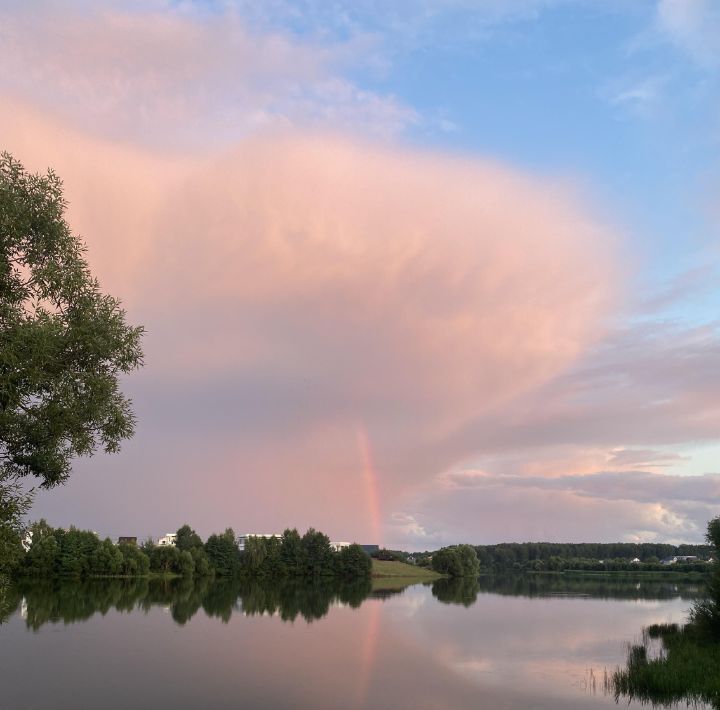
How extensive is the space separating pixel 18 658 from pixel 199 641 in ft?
39.5

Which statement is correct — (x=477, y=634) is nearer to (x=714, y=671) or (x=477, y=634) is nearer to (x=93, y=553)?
(x=714, y=671)

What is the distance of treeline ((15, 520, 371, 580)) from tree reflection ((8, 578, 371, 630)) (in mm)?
9769

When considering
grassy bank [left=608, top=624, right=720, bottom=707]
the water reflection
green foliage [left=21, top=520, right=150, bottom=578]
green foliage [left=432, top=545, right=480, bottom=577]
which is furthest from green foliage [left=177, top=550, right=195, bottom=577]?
grassy bank [left=608, top=624, right=720, bottom=707]

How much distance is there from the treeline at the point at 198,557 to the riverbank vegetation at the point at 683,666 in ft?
300

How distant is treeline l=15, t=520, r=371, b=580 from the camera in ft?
363

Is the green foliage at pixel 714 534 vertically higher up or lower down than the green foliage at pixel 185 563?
higher up

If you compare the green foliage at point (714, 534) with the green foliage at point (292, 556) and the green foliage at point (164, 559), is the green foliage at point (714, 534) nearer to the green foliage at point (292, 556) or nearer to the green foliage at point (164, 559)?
the green foliage at point (164, 559)

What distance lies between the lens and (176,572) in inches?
5226

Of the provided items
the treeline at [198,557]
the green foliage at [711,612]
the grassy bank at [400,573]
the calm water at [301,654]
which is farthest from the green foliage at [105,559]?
the green foliage at [711,612]

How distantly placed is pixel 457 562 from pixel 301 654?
450ft

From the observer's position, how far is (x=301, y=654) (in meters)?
39.3

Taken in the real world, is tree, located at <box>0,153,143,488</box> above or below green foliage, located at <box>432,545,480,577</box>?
above

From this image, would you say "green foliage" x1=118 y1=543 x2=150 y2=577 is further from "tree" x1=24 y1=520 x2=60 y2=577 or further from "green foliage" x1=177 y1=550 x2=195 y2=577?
"tree" x1=24 y1=520 x2=60 y2=577

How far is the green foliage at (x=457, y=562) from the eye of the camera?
16925cm
